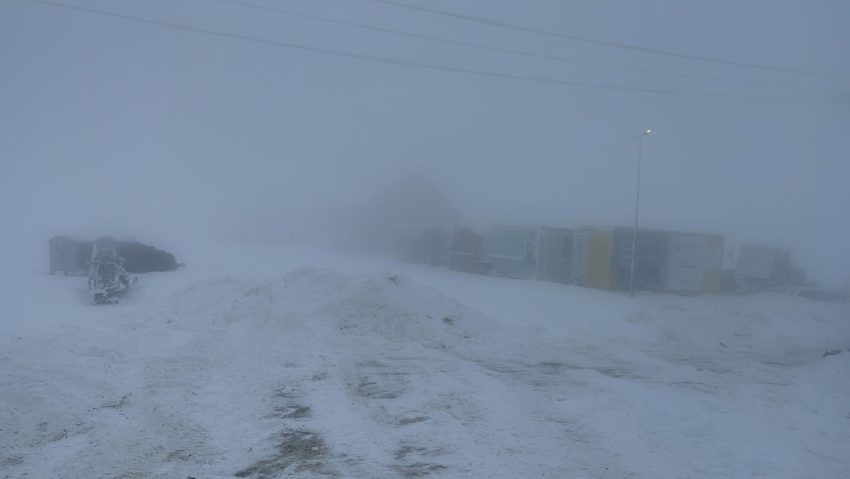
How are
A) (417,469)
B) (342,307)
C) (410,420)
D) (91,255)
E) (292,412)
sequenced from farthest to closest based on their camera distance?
(91,255), (342,307), (292,412), (410,420), (417,469)

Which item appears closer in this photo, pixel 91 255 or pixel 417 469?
pixel 417 469

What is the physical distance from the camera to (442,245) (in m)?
42.5

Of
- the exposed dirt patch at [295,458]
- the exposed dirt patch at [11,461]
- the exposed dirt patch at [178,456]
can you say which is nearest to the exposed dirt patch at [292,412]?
the exposed dirt patch at [295,458]

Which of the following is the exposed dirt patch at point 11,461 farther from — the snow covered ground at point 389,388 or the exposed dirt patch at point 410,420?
the exposed dirt patch at point 410,420

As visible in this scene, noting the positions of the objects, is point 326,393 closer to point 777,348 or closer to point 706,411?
point 706,411

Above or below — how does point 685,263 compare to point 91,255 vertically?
above

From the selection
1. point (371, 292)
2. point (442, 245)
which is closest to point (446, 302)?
point (371, 292)

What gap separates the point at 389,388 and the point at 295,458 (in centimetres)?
443

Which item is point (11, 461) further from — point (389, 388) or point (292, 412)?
point (389, 388)

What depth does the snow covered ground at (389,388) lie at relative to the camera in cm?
842

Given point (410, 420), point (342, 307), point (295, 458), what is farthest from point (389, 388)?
point (342, 307)

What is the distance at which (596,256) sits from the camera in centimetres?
3391

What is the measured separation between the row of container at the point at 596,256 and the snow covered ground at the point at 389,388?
28.5 ft

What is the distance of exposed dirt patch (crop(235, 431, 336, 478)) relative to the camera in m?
7.83
